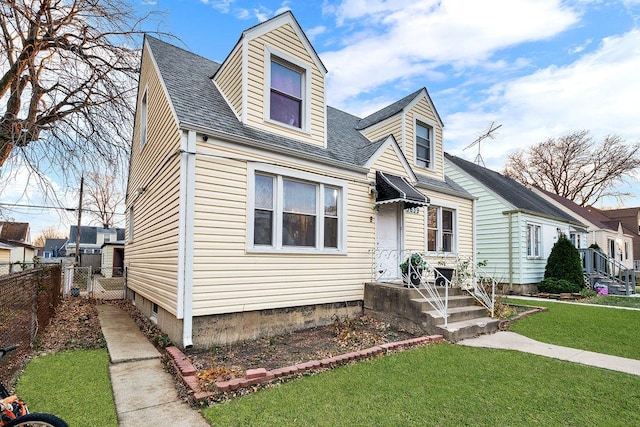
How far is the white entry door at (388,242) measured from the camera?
8.84 metres

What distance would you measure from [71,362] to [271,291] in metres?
3.26

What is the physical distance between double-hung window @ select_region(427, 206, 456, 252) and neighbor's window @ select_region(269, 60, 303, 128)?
5.09 m

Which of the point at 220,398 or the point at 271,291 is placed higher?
the point at 271,291

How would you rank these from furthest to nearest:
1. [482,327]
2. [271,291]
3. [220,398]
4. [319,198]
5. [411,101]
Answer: [411,101] < [319,198] < [482,327] < [271,291] < [220,398]

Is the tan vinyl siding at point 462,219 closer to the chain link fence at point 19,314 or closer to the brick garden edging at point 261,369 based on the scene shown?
the brick garden edging at point 261,369

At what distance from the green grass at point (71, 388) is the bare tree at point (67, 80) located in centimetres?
366

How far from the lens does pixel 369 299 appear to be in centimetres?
809

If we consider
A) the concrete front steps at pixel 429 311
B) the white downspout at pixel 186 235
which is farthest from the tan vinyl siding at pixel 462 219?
the white downspout at pixel 186 235

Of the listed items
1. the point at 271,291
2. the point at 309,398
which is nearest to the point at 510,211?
the point at 271,291

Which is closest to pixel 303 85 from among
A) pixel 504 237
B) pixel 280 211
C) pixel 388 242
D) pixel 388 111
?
pixel 280 211

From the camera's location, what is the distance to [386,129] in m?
10.7

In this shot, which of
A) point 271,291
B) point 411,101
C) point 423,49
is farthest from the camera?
point 423,49

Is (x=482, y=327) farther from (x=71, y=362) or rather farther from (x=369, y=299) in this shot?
(x=71, y=362)

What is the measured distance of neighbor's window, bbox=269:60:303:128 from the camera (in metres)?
7.58
